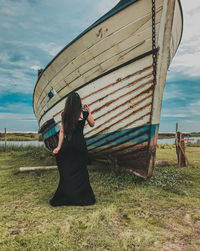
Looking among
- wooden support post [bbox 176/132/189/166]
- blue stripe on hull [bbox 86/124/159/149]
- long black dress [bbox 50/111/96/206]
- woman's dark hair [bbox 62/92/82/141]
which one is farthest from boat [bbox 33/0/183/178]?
wooden support post [bbox 176/132/189/166]

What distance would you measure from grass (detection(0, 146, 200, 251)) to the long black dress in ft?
0.44

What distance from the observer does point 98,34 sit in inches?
137

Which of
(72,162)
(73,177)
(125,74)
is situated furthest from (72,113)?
(125,74)

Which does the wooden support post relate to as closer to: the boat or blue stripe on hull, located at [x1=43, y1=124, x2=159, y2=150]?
the boat

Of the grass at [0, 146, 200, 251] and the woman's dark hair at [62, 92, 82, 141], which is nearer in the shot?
the grass at [0, 146, 200, 251]

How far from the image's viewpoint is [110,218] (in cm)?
226

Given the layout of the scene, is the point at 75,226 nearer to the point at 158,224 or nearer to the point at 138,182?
the point at 158,224

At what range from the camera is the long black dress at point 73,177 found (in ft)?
8.91

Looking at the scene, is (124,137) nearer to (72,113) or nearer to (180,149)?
(72,113)

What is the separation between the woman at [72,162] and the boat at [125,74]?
1.01 m

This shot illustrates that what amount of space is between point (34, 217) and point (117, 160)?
2064mm

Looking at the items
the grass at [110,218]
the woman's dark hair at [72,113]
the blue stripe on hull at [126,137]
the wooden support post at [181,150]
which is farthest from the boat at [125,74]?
the wooden support post at [181,150]

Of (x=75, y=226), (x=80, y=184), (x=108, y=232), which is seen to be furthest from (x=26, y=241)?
(x=80, y=184)

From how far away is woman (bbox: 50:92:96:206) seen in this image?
8.89 ft
